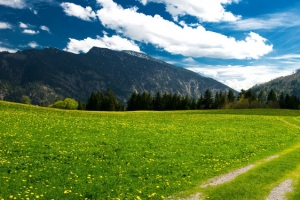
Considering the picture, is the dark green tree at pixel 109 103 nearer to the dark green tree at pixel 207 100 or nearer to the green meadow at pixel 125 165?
the dark green tree at pixel 207 100

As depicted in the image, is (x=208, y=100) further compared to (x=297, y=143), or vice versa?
(x=208, y=100)

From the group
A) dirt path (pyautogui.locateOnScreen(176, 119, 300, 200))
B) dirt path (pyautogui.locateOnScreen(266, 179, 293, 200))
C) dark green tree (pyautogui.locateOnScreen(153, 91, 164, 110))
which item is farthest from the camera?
dark green tree (pyautogui.locateOnScreen(153, 91, 164, 110))

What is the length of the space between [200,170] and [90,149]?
37.9ft

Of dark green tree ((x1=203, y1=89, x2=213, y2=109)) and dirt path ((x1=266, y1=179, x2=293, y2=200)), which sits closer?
dirt path ((x1=266, y1=179, x2=293, y2=200))

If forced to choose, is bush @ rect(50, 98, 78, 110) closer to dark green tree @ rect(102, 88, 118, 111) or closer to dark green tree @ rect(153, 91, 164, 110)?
dark green tree @ rect(102, 88, 118, 111)

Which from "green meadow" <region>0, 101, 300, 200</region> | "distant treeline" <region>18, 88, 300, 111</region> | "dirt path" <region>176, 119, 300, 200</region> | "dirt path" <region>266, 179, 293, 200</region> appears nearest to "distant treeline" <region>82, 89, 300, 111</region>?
"distant treeline" <region>18, 88, 300, 111</region>

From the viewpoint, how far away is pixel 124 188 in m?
16.2

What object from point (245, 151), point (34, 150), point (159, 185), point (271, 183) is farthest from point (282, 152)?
point (34, 150)

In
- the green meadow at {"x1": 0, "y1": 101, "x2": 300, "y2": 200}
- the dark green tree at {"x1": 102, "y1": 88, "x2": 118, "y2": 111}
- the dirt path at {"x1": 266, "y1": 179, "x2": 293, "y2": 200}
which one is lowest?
the dirt path at {"x1": 266, "y1": 179, "x2": 293, "y2": 200}

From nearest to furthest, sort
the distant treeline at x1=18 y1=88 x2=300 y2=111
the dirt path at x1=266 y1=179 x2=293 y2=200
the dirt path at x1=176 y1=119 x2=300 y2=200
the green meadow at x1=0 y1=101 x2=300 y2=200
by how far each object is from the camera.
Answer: the green meadow at x1=0 y1=101 x2=300 y2=200, the dirt path at x1=176 y1=119 x2=300 y2=200, the dirt path at x1=266 y1=179 x2=293 y2=200, the distant treeline at x1=18 y1=88 x2=300 y2=111

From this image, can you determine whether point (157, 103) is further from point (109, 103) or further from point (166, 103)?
point (109, 103)

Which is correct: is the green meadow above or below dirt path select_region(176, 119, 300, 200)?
above

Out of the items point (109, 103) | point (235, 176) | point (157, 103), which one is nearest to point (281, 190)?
point (235, 176)

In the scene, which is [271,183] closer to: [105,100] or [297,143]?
[297,143]
